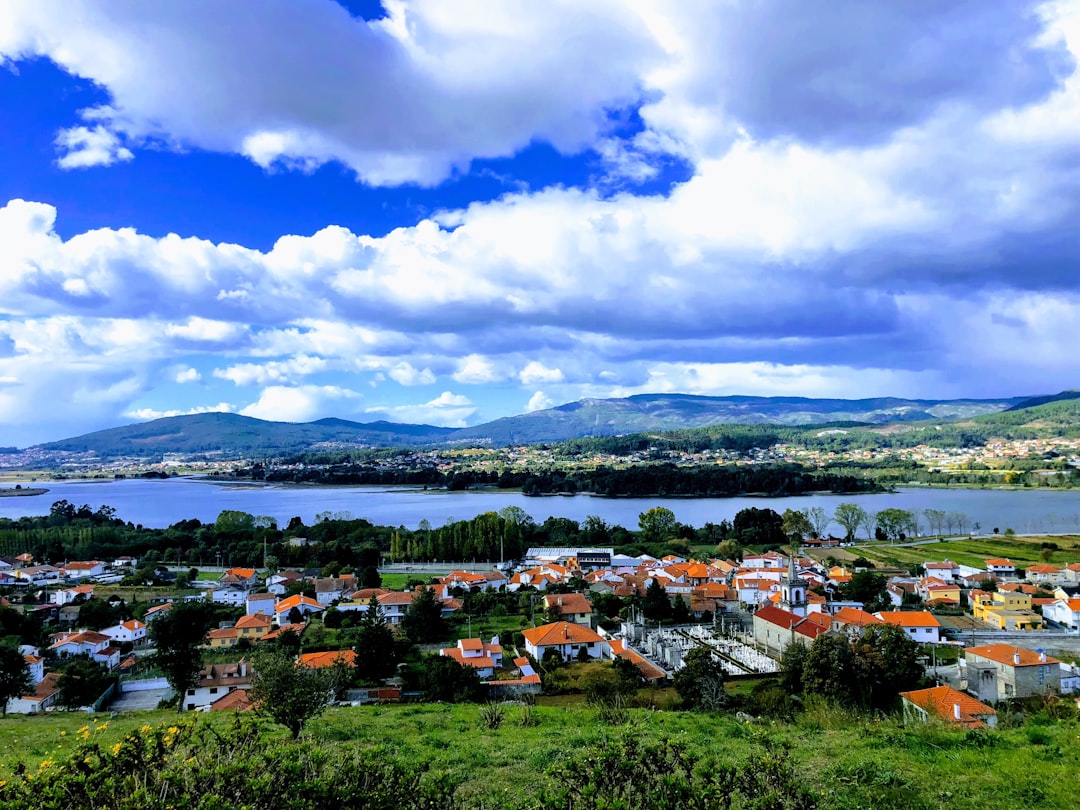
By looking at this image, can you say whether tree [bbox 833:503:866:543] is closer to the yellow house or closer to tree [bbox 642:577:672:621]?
the yellow house

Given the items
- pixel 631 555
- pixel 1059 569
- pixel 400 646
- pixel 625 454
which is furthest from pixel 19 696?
pixel 625 454

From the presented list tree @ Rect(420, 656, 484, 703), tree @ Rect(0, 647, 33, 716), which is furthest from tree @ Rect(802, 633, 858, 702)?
tree @ Rect(0, 647, 33, 716)

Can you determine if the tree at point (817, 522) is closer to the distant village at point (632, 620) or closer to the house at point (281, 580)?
the distant village at point (632, 620)

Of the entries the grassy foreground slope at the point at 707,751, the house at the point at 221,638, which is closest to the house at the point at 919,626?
the grassy foreground slope at the point at 707,751

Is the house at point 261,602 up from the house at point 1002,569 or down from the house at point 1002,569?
up

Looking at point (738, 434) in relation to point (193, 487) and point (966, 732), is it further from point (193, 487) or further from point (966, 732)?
point (966, 732)

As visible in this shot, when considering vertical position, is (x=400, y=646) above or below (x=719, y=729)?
below
